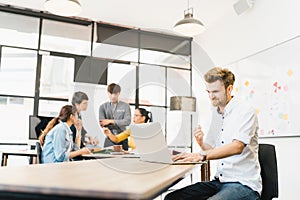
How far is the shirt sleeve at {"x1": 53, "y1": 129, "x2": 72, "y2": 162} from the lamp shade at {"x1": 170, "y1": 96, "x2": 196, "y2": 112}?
104 inches

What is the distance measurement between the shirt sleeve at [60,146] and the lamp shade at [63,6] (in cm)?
134

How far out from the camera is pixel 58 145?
2475mm

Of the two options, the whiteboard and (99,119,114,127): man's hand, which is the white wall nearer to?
the whiteboard

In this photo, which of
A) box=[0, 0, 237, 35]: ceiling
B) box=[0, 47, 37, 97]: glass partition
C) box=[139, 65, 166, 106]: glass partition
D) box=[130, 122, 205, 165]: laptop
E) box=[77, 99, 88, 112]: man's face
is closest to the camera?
box=[130, 122, 205, 165]: laptop

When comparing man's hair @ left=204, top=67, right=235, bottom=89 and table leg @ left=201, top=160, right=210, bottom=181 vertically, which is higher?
man's hair @ left=204, top=67, right=235, bottom=89

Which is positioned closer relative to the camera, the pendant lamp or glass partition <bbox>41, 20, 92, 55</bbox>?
the pendant lamp

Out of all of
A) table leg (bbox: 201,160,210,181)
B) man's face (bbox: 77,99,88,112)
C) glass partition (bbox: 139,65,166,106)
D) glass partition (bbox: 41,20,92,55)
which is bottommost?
table leg (bbox: 201,160,210,181)

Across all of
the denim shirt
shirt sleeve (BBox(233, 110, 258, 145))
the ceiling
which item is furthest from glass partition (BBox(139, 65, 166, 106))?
shirt sleeve (BBox(233, 110, 258, 145))

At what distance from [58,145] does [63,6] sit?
147 centimetres

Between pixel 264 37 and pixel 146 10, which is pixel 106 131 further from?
pixel 264 37

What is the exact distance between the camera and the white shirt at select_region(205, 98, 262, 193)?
1.54m

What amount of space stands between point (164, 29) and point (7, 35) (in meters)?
2.54

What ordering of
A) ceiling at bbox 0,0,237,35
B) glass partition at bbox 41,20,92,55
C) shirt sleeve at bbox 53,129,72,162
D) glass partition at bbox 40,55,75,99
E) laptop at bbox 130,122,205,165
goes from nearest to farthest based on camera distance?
1. laptop at bbox 130,122,205,165
2. shirt sleeve at bbox 53,129,72,162
3. ceiling at bbox 0,0,237,35
4. glass partition at bbox 40,55,75,99
5. glass partition at bbox 41,20,92,55

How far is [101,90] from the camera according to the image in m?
4.73
